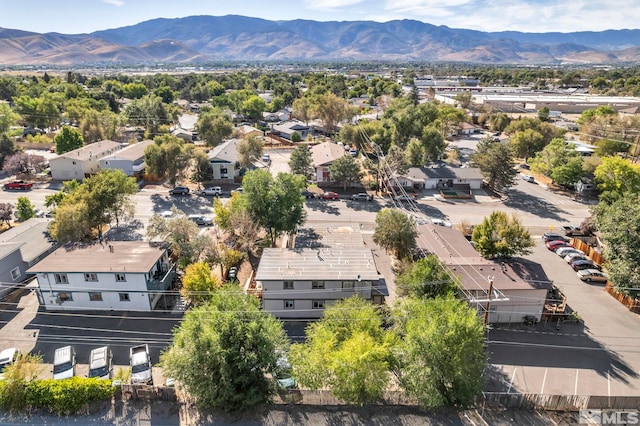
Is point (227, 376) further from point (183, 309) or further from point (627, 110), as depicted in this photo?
point (627, 110)

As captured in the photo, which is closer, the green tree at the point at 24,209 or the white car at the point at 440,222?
the green tree at the point at 24,209

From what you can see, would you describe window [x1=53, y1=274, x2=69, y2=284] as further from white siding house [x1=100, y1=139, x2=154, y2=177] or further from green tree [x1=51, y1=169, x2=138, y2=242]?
white siding house [x1=100, y1=139, x2=154, y2=177]

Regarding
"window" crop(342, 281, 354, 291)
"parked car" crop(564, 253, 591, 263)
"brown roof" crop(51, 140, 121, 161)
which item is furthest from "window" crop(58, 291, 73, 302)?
"parked car" crop(564, 253, 591, 263)

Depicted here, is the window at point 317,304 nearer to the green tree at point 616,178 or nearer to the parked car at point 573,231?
the parked car at point 573,231

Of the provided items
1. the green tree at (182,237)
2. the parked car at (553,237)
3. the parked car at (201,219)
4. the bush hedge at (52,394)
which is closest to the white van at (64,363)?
the bush hedge at (52,394)

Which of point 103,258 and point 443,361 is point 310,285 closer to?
point 443,361

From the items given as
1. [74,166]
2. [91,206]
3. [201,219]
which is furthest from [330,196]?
[74,166]

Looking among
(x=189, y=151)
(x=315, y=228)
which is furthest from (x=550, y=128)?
(x=189, y=151)
